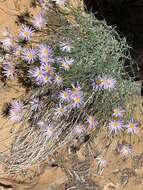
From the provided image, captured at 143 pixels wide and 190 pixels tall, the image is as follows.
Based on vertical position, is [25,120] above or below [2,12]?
below

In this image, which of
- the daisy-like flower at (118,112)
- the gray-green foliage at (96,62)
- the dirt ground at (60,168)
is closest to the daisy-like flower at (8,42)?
the dirt ground at (60,168)

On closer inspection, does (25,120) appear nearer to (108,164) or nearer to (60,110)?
(60,110)

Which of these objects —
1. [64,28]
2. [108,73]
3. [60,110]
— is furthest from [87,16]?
[60,110]

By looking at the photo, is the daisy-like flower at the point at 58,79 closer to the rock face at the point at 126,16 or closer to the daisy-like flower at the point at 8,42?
the daisy-like flower at the point at 8,42

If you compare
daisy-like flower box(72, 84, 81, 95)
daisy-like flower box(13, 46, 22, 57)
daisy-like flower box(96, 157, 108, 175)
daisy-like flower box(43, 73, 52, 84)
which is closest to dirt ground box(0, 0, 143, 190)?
daisy-like flower box(96, 157, 108, 175)

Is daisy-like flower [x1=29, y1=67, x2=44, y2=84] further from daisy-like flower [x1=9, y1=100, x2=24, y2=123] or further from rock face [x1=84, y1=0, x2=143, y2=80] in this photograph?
rock face [x1=84, y1=0, x2=143, y2=80]

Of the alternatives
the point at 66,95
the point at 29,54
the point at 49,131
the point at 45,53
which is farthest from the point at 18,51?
the point at 49,131
